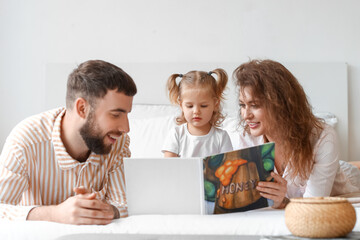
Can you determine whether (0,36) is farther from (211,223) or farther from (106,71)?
(211,223)

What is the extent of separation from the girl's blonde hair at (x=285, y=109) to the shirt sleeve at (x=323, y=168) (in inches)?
1.0

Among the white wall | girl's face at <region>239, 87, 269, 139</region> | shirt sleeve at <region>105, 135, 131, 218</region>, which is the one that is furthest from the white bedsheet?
the white wall

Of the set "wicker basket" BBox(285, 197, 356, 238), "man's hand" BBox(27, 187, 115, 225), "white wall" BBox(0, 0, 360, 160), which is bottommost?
"man's hand" BBox(27, 187, 115, 225)

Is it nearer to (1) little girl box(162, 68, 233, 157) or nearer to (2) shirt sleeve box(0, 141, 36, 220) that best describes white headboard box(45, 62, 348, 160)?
(1) little girl box(162, 68, 233, 157)

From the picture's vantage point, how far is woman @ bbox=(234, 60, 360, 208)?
1865 millimetres

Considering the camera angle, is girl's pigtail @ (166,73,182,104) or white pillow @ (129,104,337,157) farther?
white pillow @ (129,104,337,157)

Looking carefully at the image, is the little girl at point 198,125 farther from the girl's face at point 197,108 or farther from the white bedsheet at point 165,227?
the white bedsheet at point 165,227

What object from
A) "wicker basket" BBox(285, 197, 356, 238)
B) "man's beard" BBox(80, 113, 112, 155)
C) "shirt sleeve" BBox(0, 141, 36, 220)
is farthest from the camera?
"man's beard" BBox(80, 113, 112, 155)

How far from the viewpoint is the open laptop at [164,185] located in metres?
1.45

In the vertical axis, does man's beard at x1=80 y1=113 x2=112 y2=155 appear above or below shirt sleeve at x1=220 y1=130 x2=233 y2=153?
above

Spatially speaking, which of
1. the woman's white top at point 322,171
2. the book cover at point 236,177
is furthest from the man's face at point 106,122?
the woman's white top at point 322,171

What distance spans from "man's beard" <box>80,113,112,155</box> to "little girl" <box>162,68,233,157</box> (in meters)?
0.69

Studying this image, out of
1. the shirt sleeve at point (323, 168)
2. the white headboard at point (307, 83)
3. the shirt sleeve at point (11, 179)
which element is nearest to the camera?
the shirt sleeve at point (11, 179)

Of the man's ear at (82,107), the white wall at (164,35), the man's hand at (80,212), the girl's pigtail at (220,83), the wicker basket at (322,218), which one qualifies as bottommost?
the man's hand at (80,212)
